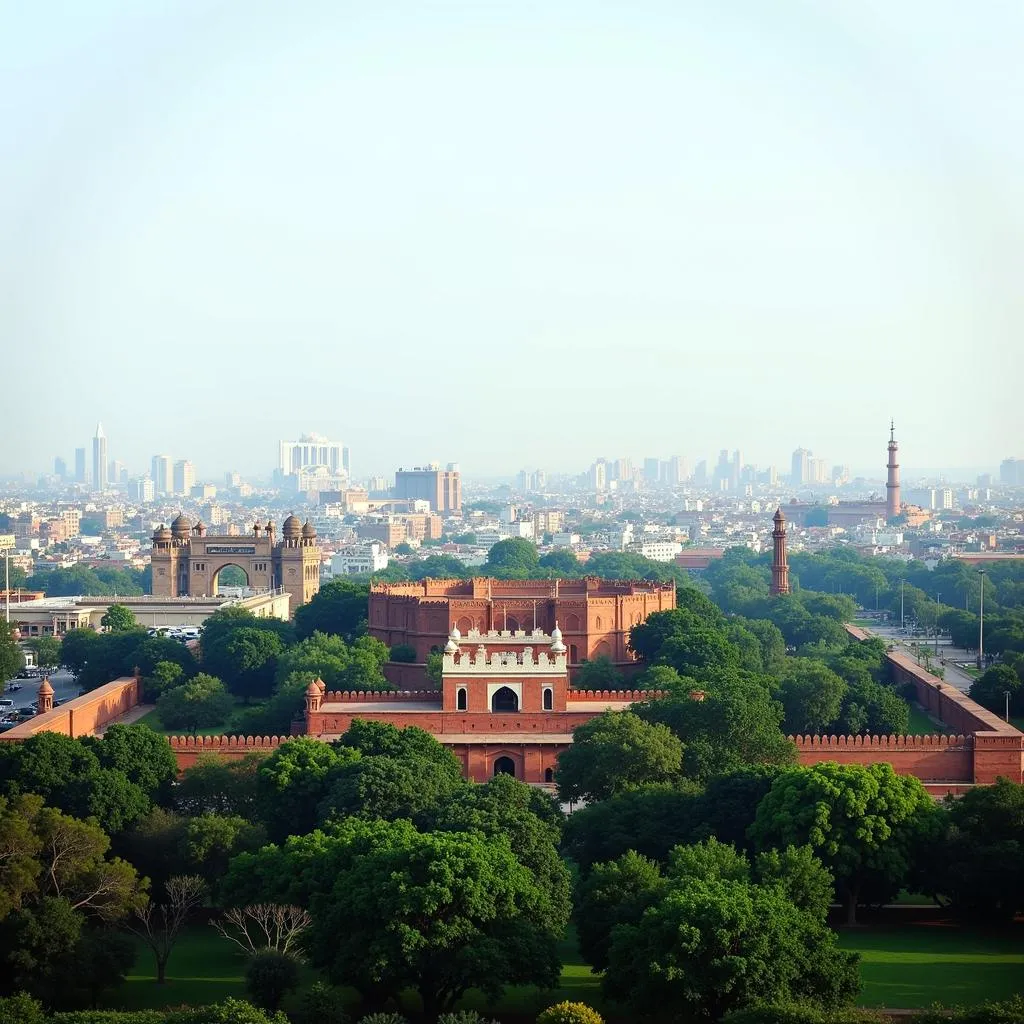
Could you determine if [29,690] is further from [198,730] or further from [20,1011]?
[20,1011]

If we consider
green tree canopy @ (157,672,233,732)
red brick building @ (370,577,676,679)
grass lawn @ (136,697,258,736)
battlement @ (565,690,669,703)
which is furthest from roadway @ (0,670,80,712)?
battlement @ (565,690,669,703)

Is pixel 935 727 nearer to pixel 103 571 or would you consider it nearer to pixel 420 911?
pixel 420 911

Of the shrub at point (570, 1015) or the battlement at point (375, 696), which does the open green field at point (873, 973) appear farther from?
the battlement at point (375, 696)

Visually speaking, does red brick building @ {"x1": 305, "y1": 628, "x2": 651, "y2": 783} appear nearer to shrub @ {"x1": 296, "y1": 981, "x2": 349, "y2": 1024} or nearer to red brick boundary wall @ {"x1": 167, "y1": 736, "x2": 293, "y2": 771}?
red brick boundary wall @ {"x1": 167, "y1": 736, "x2": 293, "y2": 771}

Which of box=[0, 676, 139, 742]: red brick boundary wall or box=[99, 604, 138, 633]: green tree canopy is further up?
box=[99, 604, 138, 633]: green tree canopy

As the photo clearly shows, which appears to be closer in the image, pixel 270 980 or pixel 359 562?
pixel 270 980

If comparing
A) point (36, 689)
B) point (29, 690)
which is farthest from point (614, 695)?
point (36, 689)

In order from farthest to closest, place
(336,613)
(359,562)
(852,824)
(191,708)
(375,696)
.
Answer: (359,562), (336,613), (191,708), (375,696), (852,824)
